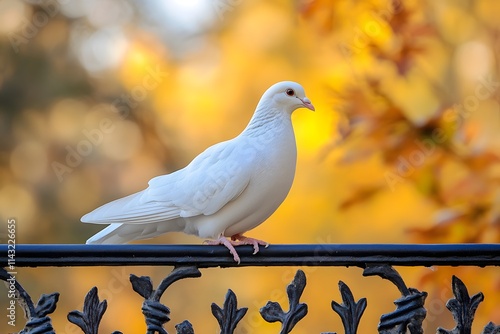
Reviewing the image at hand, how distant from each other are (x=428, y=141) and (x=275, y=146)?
829 mm

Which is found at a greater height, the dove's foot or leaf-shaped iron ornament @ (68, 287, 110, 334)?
the dove's foot

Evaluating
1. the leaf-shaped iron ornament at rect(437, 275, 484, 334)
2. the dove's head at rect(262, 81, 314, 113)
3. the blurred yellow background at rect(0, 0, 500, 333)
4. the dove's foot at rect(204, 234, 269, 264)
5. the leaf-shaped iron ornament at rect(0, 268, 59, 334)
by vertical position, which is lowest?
the leaf-shaped iron ornament at rect(0, 268, 59, 334)

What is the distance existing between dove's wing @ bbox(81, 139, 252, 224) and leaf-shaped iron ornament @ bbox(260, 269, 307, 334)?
23.5 inches

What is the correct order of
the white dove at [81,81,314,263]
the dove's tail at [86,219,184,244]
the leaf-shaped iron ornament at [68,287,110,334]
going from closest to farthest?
the leaf-shaped iron ornament at [68,287,110,334] → the white dove at [81,81,314,263] → the dove's tail at [86,219,184,244]

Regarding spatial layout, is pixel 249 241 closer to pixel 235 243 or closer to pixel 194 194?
pixel 235 243

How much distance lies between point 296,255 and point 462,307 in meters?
0.43

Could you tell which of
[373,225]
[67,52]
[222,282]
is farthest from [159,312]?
[67,52]

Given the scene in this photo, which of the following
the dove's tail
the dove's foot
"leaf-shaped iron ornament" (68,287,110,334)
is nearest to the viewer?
"leaf-shaped iron ornament" (68,287,110,334)

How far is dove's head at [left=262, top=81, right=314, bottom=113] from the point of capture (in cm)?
240

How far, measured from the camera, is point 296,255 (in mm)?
1778

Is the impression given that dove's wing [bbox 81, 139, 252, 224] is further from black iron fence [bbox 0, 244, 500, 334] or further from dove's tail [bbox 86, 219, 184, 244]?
black iron fence [bbox 0, 244, 500, 334]

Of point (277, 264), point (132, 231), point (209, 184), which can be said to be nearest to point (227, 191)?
point (209, 184)

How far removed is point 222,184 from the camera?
2.29 m

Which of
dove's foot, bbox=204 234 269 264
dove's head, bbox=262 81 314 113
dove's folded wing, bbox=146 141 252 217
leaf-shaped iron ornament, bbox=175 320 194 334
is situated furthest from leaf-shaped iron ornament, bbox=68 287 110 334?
dove's head, bbox=262 81 314 113
